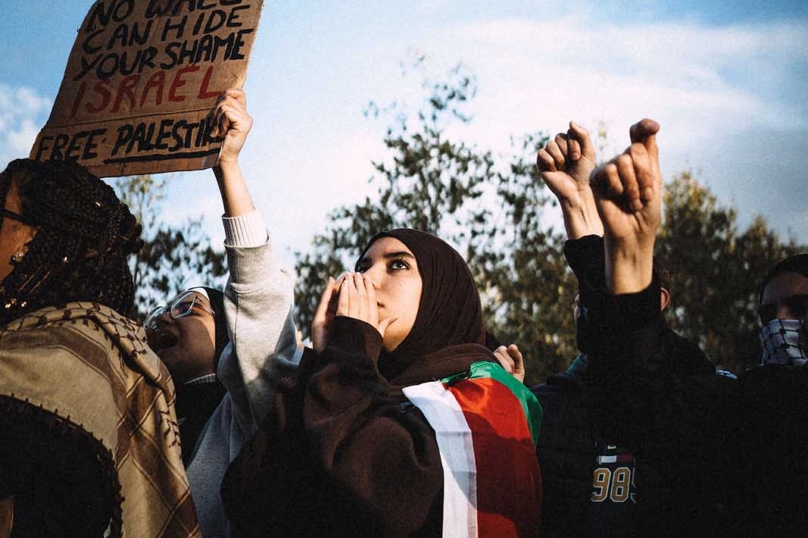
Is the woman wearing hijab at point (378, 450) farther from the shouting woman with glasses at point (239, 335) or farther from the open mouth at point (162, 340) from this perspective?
the open mouth at point (162, 340)

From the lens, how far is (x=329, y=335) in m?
2.37

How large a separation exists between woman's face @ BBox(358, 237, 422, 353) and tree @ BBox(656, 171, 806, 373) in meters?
Answer: 19.2

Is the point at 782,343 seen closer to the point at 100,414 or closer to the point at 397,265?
the point at 397,265

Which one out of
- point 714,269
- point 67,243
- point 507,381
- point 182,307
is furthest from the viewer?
point 714,269

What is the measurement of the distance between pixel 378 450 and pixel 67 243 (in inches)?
40.3

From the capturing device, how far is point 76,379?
187 cm

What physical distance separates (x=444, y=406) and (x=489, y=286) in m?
12.4

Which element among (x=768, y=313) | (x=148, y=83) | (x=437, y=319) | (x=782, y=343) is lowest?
(x=437, y=319)

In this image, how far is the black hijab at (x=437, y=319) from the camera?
8.04 feet

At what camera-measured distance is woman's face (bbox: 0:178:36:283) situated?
207 cm

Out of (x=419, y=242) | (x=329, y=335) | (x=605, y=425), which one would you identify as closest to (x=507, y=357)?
(x=419, y=242)

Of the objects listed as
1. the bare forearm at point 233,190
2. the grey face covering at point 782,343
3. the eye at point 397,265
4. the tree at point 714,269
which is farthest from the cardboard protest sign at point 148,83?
the tree at point 714,269

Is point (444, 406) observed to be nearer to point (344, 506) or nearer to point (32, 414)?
point (344, 506)

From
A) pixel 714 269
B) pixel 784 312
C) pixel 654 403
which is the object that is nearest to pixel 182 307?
pixel 654 403
